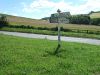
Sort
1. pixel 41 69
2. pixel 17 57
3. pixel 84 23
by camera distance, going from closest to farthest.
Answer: pixel 41 69, pixel 17 57, pixel 84 23

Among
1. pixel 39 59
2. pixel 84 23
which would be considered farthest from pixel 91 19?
pixel 39 59

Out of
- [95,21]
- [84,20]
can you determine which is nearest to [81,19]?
[84,20]

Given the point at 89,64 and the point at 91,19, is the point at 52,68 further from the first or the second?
the point at 91,19

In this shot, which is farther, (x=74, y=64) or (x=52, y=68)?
(x=74, y=64)

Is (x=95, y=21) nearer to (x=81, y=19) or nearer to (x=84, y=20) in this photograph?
(x=84, y=20)

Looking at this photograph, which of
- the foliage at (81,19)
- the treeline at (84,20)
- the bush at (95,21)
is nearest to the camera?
the bush at (95,21)

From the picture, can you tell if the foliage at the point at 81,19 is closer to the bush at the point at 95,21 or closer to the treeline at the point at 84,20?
the treeline at the point at 84,20

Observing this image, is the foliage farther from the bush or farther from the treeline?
the bush

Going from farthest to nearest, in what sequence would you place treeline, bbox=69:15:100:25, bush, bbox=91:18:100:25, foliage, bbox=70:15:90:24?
foliage, bbox=70:15:90:24 < treeline, bbox=69:15:100:25 < bush, bbox=91:18:100:25

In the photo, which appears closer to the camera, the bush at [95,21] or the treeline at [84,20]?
the bush at [95,21]

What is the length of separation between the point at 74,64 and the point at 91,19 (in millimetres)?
65693

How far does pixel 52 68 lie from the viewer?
12.6m

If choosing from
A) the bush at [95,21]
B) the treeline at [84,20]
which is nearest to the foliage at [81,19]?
the treeline at [84,20]

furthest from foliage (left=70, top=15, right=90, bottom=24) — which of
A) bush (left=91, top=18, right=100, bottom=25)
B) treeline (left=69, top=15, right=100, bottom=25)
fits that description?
bush (left=91, top=18, right=100, bottom=25)
